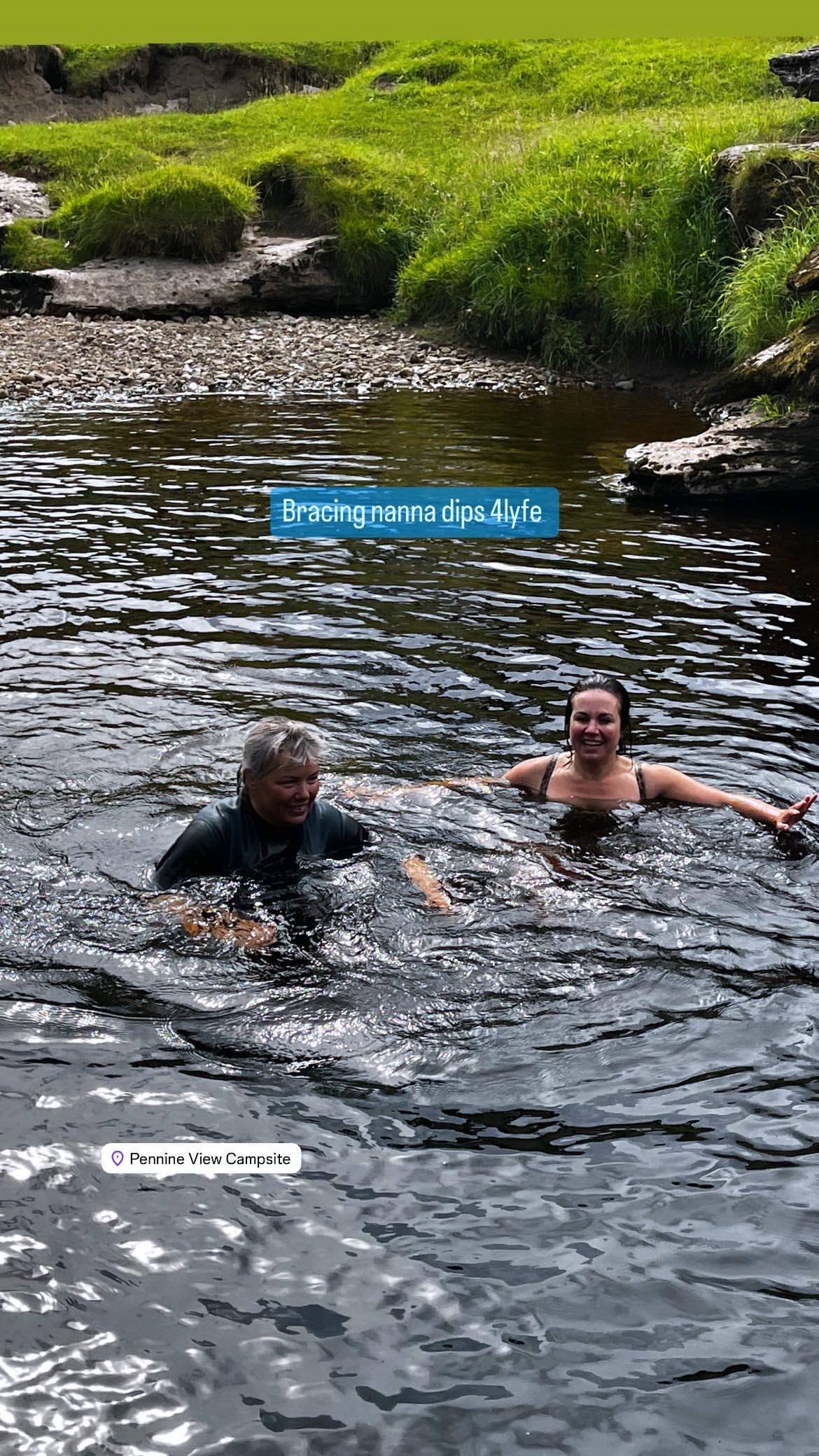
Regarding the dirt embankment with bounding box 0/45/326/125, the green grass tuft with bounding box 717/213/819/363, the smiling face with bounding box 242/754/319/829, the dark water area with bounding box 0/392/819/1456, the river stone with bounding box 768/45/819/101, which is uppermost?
the dirt embankment with bounding box 0/45/326/125

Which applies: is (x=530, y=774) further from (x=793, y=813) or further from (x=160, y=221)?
(x=160, y=221)

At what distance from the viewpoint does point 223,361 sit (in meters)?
23.2

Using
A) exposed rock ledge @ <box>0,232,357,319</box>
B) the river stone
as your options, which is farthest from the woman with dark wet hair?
the river stone

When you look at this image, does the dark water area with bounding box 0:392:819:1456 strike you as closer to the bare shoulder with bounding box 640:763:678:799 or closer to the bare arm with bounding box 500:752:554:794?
the bare shoulder with bounding box 640:763:678:799

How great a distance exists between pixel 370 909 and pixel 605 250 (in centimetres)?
1776

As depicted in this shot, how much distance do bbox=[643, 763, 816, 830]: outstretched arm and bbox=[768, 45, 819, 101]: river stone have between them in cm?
2102

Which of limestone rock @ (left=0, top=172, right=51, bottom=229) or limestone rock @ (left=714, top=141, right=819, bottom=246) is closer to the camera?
limestone rock @ (left=714, top=141, right=819, bottom=246)

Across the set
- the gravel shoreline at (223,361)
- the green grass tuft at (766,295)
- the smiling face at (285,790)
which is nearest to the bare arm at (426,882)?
the smiling face at (285,790)

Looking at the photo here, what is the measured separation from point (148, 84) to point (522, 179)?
2166cm

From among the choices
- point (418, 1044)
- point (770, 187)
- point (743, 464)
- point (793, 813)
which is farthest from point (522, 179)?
point (418, 1044)

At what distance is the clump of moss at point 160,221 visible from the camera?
27.1 m

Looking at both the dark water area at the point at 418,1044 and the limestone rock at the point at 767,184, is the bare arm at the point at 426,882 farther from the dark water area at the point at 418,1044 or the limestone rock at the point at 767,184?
the limestone rock at the point at 767,184

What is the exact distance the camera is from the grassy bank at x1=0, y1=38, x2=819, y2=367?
21188 mm

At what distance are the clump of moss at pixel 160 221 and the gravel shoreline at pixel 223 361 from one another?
7.92ft
